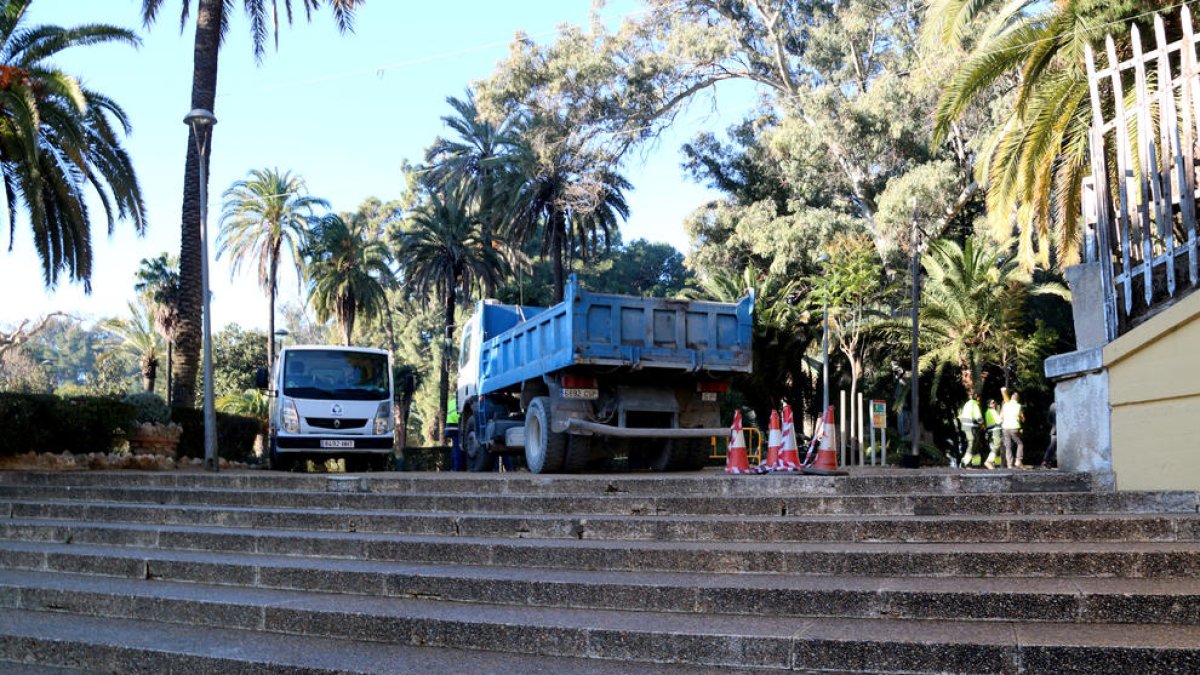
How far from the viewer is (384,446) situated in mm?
18438

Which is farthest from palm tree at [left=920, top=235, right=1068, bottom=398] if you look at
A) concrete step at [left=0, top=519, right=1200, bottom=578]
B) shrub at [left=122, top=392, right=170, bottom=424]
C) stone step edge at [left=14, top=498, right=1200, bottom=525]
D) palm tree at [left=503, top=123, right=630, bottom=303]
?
concrete step at [left=0, top=519, right=1200, bottom=578]

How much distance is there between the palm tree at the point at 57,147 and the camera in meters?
17.8

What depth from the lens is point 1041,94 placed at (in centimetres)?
1420

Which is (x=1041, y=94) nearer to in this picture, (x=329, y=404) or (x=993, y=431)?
(x=993, y=431)

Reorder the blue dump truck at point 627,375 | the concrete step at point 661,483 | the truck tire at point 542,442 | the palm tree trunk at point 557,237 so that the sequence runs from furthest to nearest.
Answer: the palm tree trunk at point 557,237
the truck tire at point 542,442
the blue dump truck at point 627,375
the concrete step at point 661,483

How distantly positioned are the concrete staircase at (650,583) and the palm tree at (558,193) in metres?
28.1

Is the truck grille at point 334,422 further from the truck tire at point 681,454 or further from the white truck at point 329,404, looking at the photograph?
the truck tire at point 681,454

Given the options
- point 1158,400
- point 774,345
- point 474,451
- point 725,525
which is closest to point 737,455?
point 725,525

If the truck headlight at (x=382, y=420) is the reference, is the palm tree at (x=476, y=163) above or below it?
above

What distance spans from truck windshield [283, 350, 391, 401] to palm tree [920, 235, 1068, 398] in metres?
18.1

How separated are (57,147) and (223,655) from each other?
17.2 meters

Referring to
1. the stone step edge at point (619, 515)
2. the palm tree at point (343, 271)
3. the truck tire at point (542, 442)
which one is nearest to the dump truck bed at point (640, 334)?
the truck tire at point (542, 442)

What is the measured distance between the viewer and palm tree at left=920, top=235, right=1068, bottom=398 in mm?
29734

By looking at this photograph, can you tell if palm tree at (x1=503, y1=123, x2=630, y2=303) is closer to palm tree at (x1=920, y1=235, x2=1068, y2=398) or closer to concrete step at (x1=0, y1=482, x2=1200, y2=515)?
palm tree at (x1=920, y1=235, x2=1068, y2=398)
